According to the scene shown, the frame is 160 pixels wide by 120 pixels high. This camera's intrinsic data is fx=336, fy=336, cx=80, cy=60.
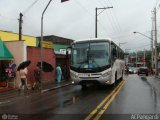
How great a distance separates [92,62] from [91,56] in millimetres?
418

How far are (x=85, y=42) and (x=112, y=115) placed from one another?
429 inches

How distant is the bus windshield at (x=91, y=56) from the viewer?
21016mm

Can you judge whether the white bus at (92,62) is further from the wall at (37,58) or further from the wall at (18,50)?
the wall at (37,58)

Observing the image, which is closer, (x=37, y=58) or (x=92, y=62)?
(x=92, y=62)

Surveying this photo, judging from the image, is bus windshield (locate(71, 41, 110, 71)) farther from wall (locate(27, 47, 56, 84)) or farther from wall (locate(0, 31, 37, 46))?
wall (locate(0, 31, 37, 46))

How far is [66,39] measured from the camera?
2221 inches

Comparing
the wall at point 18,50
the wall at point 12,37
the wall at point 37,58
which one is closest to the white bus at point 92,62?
the wall at point 18,50

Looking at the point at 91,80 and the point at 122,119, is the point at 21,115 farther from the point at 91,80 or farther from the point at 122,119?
the point at 91,80

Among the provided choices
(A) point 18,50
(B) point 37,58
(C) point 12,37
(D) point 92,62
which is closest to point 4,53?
(A) point 18,50

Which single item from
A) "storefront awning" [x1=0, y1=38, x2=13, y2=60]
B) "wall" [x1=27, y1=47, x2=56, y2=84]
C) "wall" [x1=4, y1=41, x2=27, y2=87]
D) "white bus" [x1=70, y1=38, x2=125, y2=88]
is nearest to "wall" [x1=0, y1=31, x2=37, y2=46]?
"wall" [x1=27, y1=47, x2=56, y2=84]

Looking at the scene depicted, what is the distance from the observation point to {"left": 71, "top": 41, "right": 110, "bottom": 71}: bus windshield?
21.0 meters

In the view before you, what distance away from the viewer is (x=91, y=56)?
21.2 meters

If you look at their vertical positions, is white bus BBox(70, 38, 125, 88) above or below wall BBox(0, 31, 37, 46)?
below

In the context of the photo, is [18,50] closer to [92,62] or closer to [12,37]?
[92,62]
